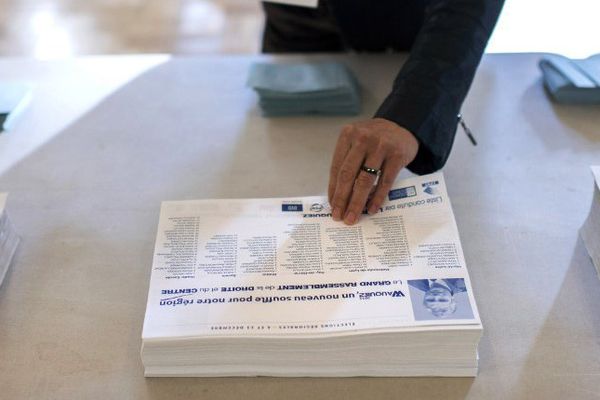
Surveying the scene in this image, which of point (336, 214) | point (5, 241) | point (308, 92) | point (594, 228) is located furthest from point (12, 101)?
point (594, 228)

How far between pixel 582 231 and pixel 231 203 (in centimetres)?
42

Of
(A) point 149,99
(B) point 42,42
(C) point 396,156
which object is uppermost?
(C) point 396,156

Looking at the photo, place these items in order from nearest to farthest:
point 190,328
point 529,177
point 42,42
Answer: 1. point 190,328
2. point 529,177
3. point 42,42

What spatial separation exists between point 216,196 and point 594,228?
18.2 inches

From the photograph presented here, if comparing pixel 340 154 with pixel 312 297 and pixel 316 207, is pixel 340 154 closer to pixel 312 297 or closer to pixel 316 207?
pixel 316 207

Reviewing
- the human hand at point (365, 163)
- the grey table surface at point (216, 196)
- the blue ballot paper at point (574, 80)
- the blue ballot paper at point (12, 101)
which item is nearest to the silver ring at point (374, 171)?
the human hand at point (365, 163)

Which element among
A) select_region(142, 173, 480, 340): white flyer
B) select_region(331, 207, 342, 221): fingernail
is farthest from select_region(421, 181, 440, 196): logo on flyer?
select_region(331, 207, 342, 221): fingernail

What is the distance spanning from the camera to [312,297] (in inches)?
22.8

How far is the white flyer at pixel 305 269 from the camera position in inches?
21.9

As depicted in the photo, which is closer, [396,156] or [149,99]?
[396,156]

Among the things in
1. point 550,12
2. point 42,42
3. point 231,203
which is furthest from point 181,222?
point 42,42

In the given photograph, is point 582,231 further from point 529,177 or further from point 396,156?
point 396,156

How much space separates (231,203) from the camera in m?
0.69

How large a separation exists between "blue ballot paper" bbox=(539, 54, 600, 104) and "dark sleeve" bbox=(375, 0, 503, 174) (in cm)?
17
